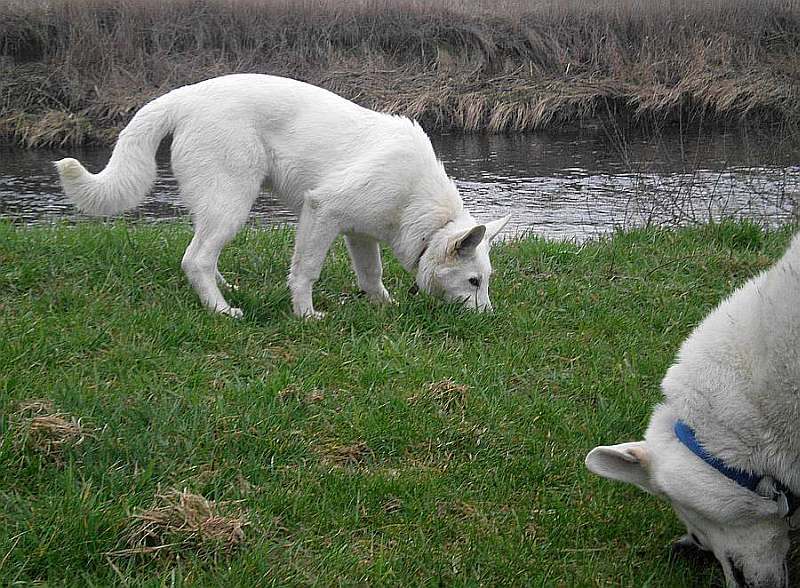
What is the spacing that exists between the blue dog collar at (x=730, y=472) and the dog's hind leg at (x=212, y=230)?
321 cm

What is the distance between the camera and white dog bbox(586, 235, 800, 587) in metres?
2.71

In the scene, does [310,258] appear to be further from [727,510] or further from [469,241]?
[727,510]

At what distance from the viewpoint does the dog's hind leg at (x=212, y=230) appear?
545cm

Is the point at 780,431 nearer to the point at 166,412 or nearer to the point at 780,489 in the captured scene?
the point at 780,489

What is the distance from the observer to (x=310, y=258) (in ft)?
18.2

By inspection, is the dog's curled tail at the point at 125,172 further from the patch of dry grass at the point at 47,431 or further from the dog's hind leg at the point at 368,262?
the patch of dry grass at the point at 47,431

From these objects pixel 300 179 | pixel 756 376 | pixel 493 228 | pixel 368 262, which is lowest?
pixel 368 262

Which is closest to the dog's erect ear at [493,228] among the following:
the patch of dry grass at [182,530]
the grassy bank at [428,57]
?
the patch of dry grass at [182,530]

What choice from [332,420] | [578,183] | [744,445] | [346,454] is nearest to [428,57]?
[578,183]

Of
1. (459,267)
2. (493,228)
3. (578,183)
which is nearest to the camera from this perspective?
(459,267)

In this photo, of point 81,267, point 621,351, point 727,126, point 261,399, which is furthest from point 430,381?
point 727,126

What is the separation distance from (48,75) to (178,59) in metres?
2.63

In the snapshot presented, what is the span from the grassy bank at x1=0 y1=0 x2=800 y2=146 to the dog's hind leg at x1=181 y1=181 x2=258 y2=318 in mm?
11441

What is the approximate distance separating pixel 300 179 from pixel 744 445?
3.64 meters
